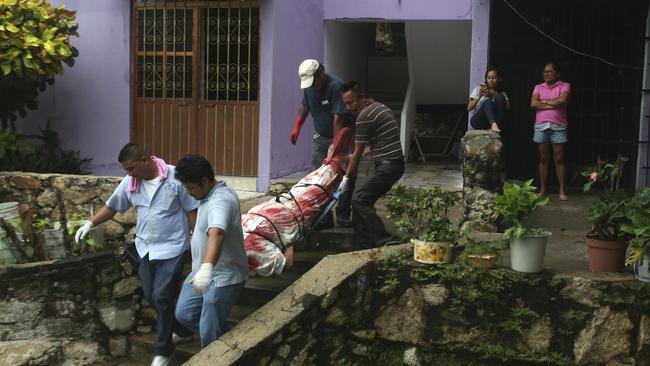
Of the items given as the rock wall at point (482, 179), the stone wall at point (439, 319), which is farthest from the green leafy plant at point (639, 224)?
the rock wall at point (482, 179)

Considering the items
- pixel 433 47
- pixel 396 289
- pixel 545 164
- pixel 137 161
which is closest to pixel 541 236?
pixel 396 289

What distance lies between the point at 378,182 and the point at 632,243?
86.5 inches

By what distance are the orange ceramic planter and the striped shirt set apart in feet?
6.21

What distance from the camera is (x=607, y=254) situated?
17.1 feet

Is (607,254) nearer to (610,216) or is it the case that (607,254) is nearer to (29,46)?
(610,216)

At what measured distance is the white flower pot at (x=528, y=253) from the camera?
5.14 m

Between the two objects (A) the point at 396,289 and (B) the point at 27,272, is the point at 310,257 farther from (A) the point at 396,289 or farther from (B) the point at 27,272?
(B) the point at 27,272

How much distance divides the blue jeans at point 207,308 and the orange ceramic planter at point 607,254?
254 centimetres

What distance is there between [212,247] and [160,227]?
1.09m

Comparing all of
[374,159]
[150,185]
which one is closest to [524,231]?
[374,159]

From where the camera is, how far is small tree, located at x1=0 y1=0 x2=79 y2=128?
9.02 metres

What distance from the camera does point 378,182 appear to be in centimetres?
637

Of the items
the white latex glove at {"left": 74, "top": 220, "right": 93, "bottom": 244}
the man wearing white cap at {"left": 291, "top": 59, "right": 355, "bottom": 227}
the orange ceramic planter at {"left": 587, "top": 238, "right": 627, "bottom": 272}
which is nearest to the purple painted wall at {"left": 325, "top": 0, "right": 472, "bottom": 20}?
the man wearing white cap at {"left": 291, "top": 59, "right": 355, "bottom": 227}

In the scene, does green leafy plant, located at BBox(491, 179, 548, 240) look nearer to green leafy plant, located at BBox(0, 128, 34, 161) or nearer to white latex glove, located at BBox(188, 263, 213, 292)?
white latex glove, located at BBox(188, 263, 213, 292)
